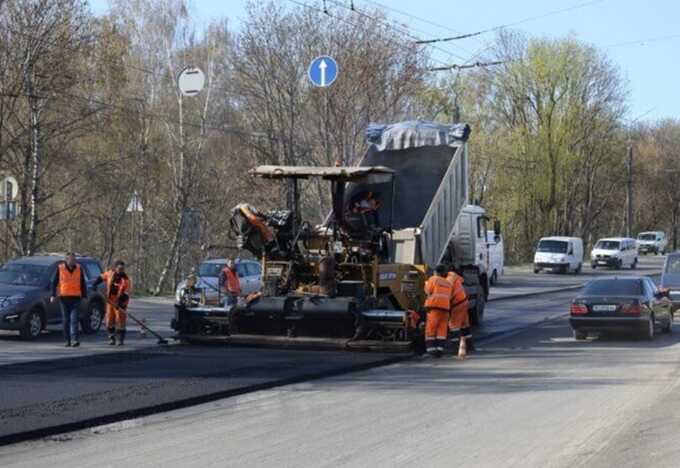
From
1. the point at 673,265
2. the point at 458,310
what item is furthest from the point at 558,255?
the point at 458,310

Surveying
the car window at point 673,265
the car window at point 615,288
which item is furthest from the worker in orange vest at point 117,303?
the car window at point 673,265

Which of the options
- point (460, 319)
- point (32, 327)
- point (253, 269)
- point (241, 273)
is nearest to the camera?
point (460, 319)

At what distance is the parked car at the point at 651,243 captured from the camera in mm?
84312

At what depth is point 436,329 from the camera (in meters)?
17.5

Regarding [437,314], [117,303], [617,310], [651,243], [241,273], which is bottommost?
[617,310]

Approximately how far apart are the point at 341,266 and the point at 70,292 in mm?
4881

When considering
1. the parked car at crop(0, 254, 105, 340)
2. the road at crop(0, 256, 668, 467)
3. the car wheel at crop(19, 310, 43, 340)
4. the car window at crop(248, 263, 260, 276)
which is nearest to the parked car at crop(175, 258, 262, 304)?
the car window at crop(248, 263, 260, 276)

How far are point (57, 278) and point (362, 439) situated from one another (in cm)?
1030

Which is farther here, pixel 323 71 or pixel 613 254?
pixel 613 254

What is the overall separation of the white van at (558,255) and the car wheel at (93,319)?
3553 centimetres

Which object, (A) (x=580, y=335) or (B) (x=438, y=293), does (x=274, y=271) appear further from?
(A) (x=580, y=335)

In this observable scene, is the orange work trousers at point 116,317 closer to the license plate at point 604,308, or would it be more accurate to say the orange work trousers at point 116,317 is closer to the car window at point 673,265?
the license plate at point 604,308

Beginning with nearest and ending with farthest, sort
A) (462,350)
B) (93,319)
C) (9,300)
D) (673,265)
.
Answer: (462,350)
(9,300)
(93,319)
(673,265)

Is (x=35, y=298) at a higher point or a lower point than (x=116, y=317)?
higher
